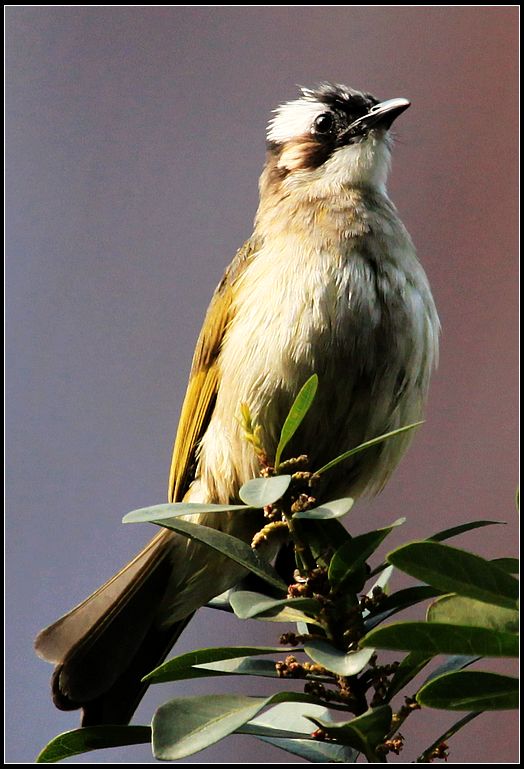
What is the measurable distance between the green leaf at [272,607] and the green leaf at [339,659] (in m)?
0.05

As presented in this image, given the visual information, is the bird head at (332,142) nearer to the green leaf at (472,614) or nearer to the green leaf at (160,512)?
the green leaf at (160,512)

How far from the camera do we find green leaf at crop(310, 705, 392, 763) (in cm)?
103

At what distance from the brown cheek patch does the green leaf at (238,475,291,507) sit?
1.65 m

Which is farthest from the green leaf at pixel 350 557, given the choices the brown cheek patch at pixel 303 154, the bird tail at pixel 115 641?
the brown cheek patch at pixel 303 154

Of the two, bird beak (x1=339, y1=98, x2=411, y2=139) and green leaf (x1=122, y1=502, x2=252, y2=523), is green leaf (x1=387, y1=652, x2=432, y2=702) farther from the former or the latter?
bird beak (x1=339, y1=98, x2=411, y2=139)

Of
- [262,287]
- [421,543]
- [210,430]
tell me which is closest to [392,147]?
[262,287]

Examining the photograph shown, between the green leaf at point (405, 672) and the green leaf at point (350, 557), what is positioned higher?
the green leaf at point (350, 557)

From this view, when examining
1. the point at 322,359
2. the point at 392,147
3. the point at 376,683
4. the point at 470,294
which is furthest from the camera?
the point at 470,294

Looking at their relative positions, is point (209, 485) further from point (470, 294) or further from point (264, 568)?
point (470, 294)

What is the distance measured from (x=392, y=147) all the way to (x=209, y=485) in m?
1.13

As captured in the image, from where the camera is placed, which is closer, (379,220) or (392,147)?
(379,220)

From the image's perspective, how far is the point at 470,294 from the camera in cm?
351

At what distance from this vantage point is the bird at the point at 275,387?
2.18 meters

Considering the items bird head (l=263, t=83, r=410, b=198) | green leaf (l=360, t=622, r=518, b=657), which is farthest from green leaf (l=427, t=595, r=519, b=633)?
bird head (l=263, t=83, r=410, b=198)
